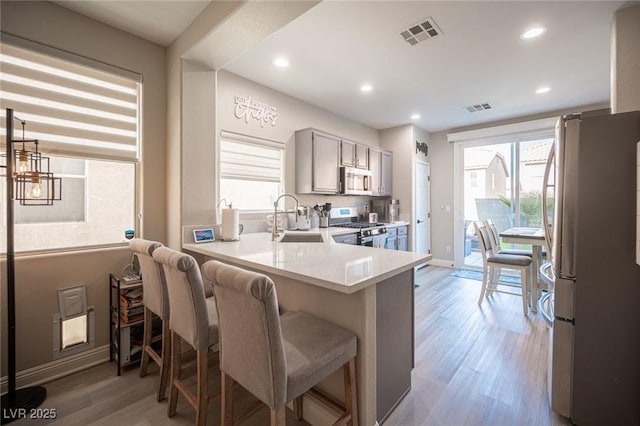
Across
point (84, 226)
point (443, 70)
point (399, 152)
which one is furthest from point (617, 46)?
point (84, 226)

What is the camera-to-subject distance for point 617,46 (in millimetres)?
2062

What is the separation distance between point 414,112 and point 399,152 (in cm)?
97

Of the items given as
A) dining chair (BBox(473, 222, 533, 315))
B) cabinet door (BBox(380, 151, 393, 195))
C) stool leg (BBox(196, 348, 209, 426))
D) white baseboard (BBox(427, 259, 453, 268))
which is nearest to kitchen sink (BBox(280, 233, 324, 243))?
stool leg (BBox(196, 348, 209, 426))

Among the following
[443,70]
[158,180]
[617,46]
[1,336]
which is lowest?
[1,336]

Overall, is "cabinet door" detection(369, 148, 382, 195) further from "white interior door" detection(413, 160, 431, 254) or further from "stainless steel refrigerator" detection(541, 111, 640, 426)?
"stainless steel refrigerator" detection(541, 111, 640, 426)

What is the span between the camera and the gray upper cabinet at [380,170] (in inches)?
191

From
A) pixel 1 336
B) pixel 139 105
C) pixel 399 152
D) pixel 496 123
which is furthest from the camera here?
pixel 399 152

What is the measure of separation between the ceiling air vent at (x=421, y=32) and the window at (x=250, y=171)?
6.13 ft

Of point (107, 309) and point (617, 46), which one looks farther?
point (107, 309)

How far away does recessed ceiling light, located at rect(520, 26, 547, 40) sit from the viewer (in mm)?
2344

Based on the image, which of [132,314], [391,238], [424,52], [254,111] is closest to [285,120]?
[254,111]

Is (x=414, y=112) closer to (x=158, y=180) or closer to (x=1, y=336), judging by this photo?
(x=158, y=180)

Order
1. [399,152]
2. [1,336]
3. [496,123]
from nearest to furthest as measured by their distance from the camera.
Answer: [1,336] → [496,123] → [399,152]

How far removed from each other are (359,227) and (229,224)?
207cm
